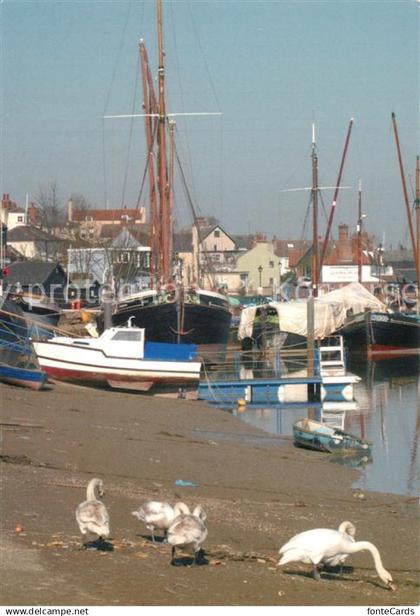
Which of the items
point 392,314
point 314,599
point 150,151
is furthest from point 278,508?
point 392,314

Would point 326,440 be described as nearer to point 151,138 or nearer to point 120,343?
point 120,343

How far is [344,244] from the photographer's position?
109m

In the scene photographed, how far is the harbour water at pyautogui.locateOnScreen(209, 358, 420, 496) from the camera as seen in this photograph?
21234mm

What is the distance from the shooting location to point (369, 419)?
1224 inches

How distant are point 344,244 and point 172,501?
9509 centimetres

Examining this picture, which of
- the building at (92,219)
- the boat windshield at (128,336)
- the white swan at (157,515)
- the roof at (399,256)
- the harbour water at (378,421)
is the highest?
the building at (92,219)

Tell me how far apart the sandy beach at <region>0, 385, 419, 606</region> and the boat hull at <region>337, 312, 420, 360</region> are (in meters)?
30.0

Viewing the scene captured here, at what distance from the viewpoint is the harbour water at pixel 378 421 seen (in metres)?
21.2

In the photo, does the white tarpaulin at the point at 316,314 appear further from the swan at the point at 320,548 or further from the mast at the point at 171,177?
the swan at the point at 320,548

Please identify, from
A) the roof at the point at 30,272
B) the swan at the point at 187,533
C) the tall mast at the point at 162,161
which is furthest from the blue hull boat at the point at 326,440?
the roof at the point at 30,272

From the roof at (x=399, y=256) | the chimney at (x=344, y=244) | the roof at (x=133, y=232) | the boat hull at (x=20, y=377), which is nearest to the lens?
the boat hull at (x=20, y=377)

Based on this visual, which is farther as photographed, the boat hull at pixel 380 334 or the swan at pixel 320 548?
the boat hull at pixel 380 334

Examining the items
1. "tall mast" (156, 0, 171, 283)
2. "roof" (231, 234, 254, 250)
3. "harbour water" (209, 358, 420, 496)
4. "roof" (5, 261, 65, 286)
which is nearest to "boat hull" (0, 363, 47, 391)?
"harbour water" (209, 358, 420, 496)

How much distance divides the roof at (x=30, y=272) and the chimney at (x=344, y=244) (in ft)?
160
